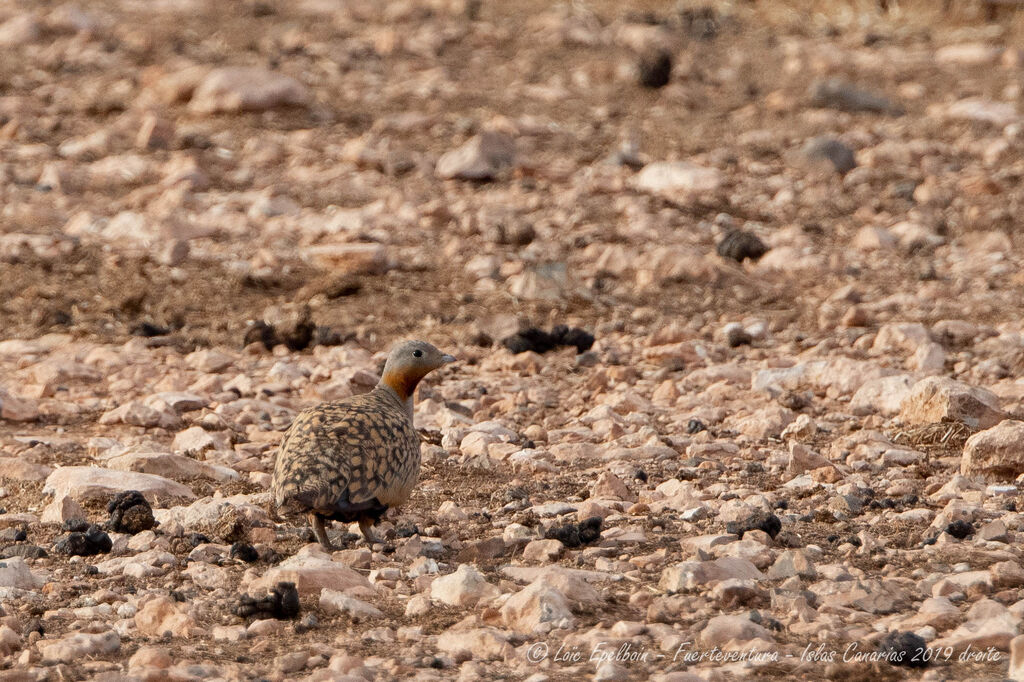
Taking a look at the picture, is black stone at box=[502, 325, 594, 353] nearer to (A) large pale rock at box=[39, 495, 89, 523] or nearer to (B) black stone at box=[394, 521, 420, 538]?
(B) black stone at box=[394, 521, 420, 538]

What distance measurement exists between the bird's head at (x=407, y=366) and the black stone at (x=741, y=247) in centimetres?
352

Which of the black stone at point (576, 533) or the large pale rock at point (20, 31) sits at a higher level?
the large pale rock at point (20, 31)

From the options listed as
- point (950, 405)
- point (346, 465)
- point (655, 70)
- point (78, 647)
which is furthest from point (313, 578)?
point (655, 70)

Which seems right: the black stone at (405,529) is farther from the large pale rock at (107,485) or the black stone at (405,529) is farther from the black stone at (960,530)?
the black stone at (960,530)

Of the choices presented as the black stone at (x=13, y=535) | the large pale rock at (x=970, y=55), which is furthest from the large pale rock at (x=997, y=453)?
the large pale rock at (x=970, y=55)

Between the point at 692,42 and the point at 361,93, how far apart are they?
11.1ft

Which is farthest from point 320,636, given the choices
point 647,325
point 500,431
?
point 647,325

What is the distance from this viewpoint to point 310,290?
8211mm

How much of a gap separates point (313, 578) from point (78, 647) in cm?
74

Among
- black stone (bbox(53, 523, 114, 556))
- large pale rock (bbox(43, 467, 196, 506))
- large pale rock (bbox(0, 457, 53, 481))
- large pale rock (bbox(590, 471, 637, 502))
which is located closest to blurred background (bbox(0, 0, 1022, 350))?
large pale rock (bbox(0, 457, 53, 481))

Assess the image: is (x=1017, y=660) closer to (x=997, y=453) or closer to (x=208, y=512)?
(x=997, y=453)

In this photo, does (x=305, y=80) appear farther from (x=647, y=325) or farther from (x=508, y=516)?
(x=508, y=516)

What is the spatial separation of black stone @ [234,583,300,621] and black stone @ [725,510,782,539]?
5.01 ft

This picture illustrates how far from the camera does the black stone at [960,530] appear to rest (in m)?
4.70
